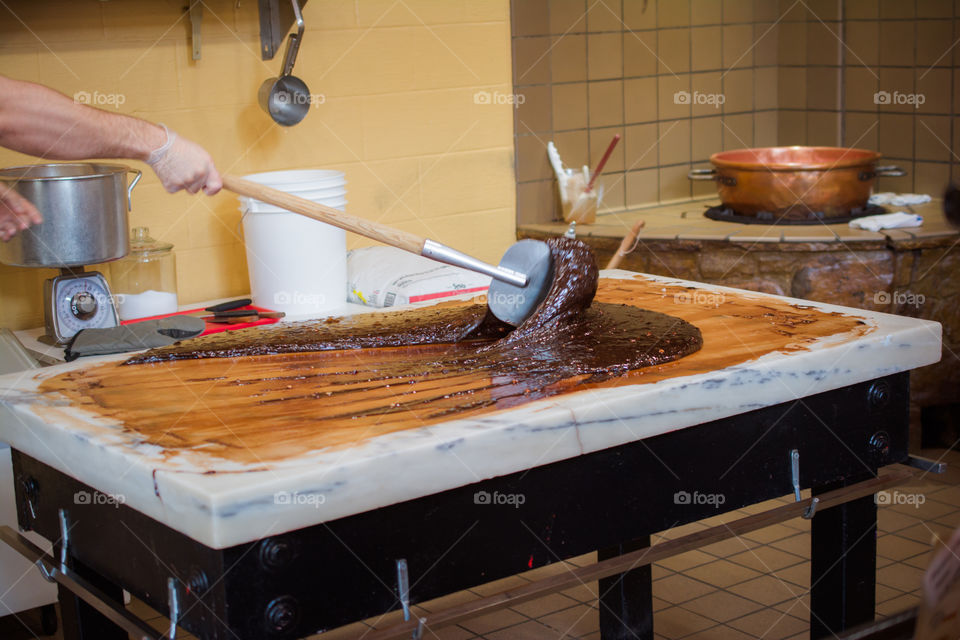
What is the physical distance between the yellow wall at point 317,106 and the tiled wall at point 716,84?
35cm

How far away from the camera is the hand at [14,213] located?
1866 millimetres

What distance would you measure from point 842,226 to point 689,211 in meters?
0.73

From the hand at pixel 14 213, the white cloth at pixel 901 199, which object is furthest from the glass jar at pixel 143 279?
the white cloth at pixel 901 199

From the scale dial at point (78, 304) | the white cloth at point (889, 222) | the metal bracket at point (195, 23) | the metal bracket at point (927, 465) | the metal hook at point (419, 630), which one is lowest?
the metal hook at point (419, 630)

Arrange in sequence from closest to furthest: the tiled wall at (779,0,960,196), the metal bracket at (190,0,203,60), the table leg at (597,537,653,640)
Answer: the table leg at (597,537,653,640), the metal bracket at (190,0,203,60), the tiled wall at (779,0,960,196)

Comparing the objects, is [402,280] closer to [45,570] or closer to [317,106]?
[317,106]

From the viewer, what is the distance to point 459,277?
8.87 ft

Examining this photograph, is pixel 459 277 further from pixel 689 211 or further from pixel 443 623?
pixel 689 211

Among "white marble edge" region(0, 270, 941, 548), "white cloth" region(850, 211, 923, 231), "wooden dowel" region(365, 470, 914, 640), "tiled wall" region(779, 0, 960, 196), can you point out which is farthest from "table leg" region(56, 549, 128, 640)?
"tiled wall" region(779, 0, 960, 196)

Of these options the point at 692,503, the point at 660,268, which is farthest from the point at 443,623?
the point at 660,268

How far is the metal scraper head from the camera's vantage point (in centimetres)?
194

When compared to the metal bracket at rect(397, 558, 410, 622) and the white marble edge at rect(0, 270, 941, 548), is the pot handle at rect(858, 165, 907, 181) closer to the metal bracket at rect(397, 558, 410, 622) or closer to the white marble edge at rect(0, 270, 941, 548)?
the white marble edge at rect(0, 270, 941, 548)

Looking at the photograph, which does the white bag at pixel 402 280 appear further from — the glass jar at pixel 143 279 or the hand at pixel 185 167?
the hand at pixel 185 167

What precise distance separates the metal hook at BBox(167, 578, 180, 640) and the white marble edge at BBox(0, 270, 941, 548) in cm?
10
